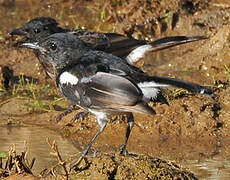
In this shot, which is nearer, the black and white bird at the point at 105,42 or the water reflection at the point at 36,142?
the water reflection at the point at 36,142

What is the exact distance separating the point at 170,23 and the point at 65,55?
453 cm

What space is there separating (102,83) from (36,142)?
221 centimetres

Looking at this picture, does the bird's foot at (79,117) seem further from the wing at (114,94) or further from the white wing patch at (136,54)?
the wing at (114,94)

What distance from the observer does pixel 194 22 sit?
36.9ft

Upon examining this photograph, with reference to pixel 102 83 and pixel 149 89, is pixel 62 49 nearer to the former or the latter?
pixel 102 83

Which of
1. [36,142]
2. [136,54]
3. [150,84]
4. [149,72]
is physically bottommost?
[36,142]

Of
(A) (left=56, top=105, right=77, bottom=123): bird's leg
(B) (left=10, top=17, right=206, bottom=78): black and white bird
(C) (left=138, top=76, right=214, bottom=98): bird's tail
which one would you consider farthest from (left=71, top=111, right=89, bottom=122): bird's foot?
(C) (left=138, top=76, right=214, bottom=98): bird's tail

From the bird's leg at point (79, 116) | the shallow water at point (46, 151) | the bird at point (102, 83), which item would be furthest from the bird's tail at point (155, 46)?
the shallow water at point (46, 151)

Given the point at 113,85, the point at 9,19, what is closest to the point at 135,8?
the point at 9,19

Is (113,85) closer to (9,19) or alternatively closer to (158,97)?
(158,97)

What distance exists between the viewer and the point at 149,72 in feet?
33.2

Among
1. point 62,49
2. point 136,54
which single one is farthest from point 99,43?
point 62,49

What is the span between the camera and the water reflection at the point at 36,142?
25.1 ft

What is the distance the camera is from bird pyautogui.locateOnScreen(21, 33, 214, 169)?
20.1ft
